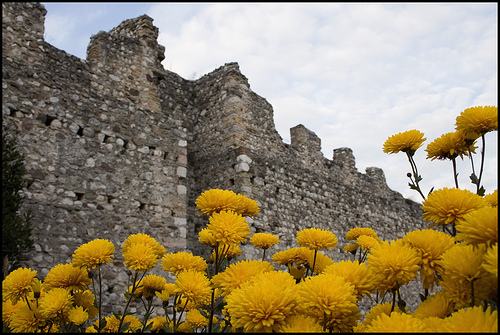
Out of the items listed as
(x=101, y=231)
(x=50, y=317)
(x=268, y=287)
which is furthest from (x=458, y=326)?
(x=101, y=231)

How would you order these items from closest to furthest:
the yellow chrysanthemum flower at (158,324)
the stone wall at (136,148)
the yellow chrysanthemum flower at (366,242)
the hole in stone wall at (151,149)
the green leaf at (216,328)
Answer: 1. the green leaf at (216,328)
2. the yellow chrysanthemum flower at (158,324)
3. the yellow chrysanthemum flower at (366,242)
4. the stone wall at (136,148)
5. the hole in stone wall at (151,149)

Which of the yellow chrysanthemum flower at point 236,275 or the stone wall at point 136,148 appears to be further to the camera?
the stone wall at point 136,148

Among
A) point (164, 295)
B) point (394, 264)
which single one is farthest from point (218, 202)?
point (394, 264)

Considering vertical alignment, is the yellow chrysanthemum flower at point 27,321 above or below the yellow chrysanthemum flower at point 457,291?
below

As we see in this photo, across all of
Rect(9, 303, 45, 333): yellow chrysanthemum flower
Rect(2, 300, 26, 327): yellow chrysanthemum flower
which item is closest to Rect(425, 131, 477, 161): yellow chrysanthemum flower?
Rect(9, 303, 45, 333): yellow chrysanthemum flower

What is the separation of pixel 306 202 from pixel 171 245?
10.7 ft

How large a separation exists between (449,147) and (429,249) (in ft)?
2.26

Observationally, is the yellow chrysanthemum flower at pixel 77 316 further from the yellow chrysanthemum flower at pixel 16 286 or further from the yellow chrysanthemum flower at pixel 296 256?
the yellow chrysanthemum flower at pixel 296 256

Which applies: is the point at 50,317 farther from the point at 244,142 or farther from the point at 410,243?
the point at 244,142

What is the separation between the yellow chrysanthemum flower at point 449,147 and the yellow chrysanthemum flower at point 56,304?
6.00ft

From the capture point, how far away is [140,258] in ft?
6.11

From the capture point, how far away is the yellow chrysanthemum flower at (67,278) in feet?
6.11

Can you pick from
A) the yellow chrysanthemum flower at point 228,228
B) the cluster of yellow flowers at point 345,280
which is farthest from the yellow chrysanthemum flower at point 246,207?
the yellow chrysanthemum flower at point 228,228

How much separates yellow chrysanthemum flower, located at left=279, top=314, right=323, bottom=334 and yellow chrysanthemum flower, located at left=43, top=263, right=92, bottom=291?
3.92 feet
